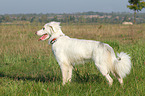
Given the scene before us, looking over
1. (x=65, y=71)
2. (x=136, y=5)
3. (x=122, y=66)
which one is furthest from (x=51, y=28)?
(x=136, y=5)

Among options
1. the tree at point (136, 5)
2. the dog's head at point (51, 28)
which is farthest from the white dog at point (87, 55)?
the tree at point (136, 5)

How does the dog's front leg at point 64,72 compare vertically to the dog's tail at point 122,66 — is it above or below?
below

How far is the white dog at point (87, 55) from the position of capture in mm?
4223

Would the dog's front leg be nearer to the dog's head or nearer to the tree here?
the dog's head

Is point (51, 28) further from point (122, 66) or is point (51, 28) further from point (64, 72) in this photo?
point (122, 66)

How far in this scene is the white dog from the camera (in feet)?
13.9

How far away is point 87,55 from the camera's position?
433cm

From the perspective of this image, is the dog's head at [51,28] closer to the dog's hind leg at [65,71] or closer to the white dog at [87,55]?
the white dog at [87,55]

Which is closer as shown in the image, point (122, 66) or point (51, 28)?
point (122, 66)

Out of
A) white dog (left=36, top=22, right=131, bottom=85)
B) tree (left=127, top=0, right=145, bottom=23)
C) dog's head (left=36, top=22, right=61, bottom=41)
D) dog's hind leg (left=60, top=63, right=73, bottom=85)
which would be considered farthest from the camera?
tree (left=127, top=0, right=145, bottom=23)

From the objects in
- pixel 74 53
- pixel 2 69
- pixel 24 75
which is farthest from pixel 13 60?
pixel 74 53

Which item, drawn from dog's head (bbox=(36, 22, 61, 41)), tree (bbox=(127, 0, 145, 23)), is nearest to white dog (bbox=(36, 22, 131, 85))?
dog's head (bbox=(36, 22, 61, 41))

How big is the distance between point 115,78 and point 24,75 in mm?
3033

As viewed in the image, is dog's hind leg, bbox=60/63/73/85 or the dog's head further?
the dog's head
